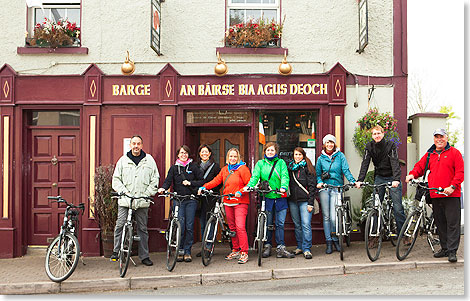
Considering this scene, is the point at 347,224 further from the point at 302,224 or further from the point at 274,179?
the point at 274,179

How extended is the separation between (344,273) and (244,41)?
4686 mm

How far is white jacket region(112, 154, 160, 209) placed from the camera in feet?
25.9

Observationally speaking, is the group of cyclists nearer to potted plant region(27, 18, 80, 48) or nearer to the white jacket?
the white jacket

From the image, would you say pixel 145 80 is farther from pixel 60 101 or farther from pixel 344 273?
pixel 344 273

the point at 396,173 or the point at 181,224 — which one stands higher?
the point at 396,173

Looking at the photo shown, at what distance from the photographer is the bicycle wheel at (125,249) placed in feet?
23.8

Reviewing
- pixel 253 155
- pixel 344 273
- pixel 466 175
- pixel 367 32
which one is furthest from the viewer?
pixel 253 155

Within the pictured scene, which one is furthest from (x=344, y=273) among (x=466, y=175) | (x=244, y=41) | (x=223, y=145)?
(x=244, y=41)

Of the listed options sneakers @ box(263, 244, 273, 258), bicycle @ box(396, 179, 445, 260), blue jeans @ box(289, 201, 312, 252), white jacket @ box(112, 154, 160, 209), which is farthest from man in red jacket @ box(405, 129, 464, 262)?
white jacket @ box(112, 154, 160, 209)

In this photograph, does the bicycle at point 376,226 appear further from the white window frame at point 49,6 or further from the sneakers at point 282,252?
the white window frame at point 49,6

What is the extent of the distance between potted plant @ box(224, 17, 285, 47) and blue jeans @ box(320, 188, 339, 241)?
Result: 3.14m

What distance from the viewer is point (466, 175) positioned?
792cm

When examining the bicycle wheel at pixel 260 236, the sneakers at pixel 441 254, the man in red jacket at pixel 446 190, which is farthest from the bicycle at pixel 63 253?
the sneakers at pixel 441 254

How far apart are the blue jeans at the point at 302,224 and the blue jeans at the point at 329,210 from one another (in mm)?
304
